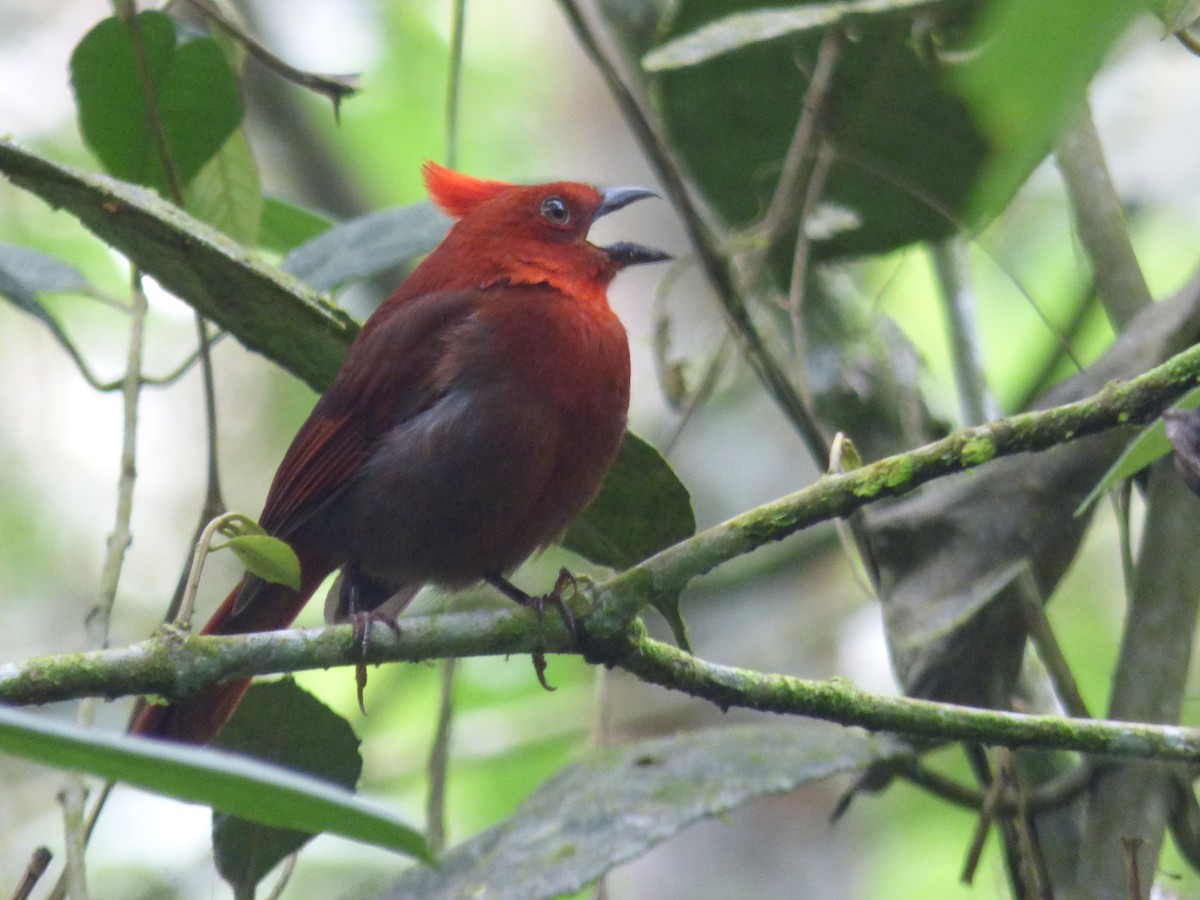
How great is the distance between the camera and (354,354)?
2.52 m

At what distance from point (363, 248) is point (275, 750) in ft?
3.35

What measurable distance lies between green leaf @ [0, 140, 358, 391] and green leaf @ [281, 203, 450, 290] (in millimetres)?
334

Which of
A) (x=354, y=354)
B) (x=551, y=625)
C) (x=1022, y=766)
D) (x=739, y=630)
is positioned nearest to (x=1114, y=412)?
(x=551, y=625)

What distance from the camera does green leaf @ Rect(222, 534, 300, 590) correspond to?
182 cm

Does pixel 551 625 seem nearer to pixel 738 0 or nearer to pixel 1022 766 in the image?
pixel 1022 766

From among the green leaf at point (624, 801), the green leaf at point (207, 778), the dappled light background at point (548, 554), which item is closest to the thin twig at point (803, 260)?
the dappled light background at point (548, 554)

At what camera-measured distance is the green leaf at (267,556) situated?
71.7 inches

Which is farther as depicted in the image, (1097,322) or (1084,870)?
(1097,322)

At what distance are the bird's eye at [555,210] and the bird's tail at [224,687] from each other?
992 millimetres

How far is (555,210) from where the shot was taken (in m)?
3.21

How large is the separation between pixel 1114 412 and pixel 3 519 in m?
6.13

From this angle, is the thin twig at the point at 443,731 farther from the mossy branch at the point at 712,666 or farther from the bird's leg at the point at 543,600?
the mossy branch at the point at 712,666

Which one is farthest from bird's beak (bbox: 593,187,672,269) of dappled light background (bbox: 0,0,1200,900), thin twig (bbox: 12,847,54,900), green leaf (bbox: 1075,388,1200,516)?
thin twig (bbox: 12,847,54,900)

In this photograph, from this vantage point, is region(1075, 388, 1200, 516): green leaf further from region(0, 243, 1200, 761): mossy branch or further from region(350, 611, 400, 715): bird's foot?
region(350, 611, 400, 715): bird's foot
